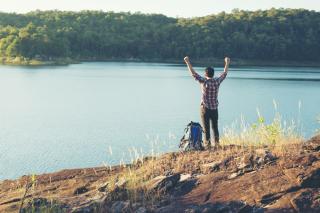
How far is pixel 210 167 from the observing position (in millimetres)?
10234

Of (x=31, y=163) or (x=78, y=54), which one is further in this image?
(x=78, y=54)

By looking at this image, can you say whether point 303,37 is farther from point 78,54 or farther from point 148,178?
point 148,178

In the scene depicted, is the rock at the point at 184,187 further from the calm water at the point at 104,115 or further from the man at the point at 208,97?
the man at the point at 208,97

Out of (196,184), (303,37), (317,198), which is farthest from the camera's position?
(303,37)

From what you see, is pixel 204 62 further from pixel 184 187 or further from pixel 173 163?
pixel 184 187

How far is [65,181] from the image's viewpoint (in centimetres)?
1162

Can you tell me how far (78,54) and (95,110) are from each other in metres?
123

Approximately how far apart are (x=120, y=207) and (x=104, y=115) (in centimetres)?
3296

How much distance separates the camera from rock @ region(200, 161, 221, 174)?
1014 centimetres

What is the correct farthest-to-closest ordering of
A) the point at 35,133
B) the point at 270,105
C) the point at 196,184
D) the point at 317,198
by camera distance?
the point at 270,105 < the point at 35,133 < the point at 196,184 < the point at 317,198

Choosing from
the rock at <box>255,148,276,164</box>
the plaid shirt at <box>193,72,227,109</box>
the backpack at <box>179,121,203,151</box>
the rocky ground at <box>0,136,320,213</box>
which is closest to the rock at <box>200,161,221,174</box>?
the rocky ground at <box>0,136,320,213</box>

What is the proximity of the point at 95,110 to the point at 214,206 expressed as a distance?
3720 cm

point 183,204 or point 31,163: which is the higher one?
point 183,204

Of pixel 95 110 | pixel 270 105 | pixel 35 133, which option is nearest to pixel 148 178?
pixel 35 133
